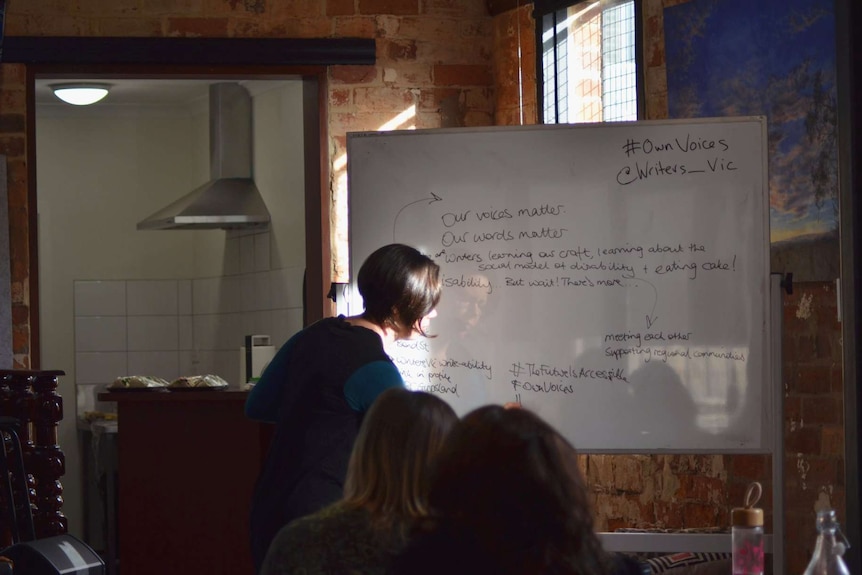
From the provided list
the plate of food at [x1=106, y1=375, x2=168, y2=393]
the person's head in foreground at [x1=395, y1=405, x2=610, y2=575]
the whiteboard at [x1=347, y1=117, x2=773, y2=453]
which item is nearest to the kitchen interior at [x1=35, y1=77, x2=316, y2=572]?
the plate of food at [x1=106, y1=375, x2=168, y2=393]

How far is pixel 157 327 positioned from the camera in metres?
7.11

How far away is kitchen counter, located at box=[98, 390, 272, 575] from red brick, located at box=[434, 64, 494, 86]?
57.5 inches

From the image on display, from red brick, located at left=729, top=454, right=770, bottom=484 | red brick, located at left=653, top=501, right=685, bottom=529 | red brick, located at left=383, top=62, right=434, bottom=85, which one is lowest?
red brick, located at left=653, top=501, right=685, bottom=529

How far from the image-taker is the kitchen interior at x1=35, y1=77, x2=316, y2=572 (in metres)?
6.71

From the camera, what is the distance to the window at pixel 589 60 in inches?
162

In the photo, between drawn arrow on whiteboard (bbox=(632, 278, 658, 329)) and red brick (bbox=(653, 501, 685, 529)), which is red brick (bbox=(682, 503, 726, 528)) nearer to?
red brick (bbox=(653, 501, 685, 529))

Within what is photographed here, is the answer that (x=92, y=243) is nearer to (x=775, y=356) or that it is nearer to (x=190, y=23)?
(x=190, y=23)

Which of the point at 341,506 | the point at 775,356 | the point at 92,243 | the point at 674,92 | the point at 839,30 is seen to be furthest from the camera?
the point at 92,243

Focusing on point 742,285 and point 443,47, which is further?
point 443,47

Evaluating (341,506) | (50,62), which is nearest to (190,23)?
(50,62)

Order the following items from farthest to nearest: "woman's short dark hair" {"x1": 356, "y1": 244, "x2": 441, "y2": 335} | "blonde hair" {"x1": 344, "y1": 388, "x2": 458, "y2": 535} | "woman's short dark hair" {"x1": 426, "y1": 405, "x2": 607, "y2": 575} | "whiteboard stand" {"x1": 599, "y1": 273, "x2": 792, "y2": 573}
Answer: "whiteboard stand" {"x1": 599, "y1": 273, "x2": 792, "y2": 573}, "woman's short dark hair" {"x1": 356, "y1": 244, "x2": 441, "y2": 335}, "blonde hair" {"x1": 344, "y1": 388, "x2": 458, "y2": 535}, "woman's short dark hair" {"x1": 426, "y1": 405, "x2": 607, "y2": 575}

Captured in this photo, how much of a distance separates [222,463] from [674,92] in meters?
2.14

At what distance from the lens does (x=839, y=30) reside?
245 centimetres

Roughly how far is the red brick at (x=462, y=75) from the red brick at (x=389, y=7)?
0.25m
